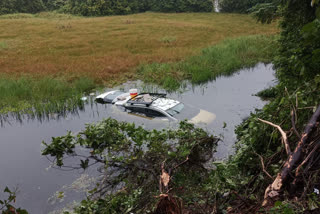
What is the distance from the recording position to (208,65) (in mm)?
24922

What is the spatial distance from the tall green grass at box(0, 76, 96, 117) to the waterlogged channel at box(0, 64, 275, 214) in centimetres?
86

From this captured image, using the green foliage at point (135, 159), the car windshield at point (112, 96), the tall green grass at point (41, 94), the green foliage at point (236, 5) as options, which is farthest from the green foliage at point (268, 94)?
the green foliage at point (236, 5)

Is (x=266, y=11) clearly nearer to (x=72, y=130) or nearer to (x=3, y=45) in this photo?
(x=72, y=130)

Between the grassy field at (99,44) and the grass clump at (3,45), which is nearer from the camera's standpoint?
the grassy field at (99,44)

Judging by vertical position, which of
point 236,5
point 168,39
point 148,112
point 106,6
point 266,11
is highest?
point 266,11

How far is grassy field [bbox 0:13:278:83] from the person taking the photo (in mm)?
25328

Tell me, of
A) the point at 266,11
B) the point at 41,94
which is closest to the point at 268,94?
the point at 266,11

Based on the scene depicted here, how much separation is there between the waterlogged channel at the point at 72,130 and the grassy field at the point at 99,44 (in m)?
5.61

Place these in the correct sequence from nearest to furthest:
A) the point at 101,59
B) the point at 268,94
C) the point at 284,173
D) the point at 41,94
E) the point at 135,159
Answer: the point at 284,173 → the point at 135,159 → the point at 268,94 → the point at 41,94 → the point at 101,59

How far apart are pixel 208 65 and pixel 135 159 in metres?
16.7

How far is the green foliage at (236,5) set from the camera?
6344 centimetres

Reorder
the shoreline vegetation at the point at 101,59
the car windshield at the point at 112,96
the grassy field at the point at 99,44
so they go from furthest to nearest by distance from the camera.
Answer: the grassy field at the point at 99,44, the shoreline vegetation at the point at 101,59, the car windshield at the point at 112,96

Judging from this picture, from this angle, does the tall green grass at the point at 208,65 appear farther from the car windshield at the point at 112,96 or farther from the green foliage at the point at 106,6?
the green foliage at the point at 106,6

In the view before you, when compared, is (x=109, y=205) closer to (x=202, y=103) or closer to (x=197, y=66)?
(x=202, y=103)
